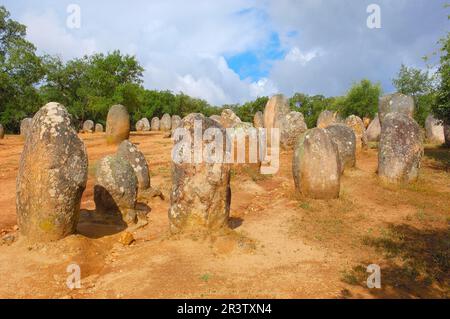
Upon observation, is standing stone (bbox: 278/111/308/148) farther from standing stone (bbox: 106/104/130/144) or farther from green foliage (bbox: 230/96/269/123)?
green foliage (bbox: 230/96/269/123)

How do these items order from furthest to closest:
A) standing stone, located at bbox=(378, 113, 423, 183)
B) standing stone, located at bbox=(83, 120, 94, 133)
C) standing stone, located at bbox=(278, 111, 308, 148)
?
standing stone, located at bbox=(83, 120, 94, 133), standing stone, located at bbox=(278, 111, 308, 148), standing stone, located at bbox=(378, 113, 423, 183)

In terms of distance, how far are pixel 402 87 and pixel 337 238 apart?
33.2 m

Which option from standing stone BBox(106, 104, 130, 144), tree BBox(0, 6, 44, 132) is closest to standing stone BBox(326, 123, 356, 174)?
standing stone BBox(106, 104, 130, 144)

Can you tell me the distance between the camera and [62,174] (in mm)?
7578

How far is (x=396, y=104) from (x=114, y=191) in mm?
18165

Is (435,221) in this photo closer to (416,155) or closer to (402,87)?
(416,155)

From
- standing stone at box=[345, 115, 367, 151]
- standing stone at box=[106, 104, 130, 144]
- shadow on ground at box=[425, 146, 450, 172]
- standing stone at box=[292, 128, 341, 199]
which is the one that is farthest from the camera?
standing stone at box=[106, 104, 130, 144]

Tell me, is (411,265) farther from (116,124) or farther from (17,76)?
(17,76)

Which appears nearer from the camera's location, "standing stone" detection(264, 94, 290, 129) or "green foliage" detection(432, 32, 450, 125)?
"green foliage" detection(432, 32, 450, 125)

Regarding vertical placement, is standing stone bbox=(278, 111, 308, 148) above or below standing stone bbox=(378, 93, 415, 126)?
below

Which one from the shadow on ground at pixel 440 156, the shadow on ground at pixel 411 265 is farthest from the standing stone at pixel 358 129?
the shadow on ground at pixel 411 265

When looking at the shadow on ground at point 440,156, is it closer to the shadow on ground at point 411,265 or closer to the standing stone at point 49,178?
the shadow on ground at point 411,265

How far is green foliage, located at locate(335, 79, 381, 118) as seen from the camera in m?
40.8

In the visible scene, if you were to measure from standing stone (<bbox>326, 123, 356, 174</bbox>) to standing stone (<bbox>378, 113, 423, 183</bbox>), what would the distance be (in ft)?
7.57
